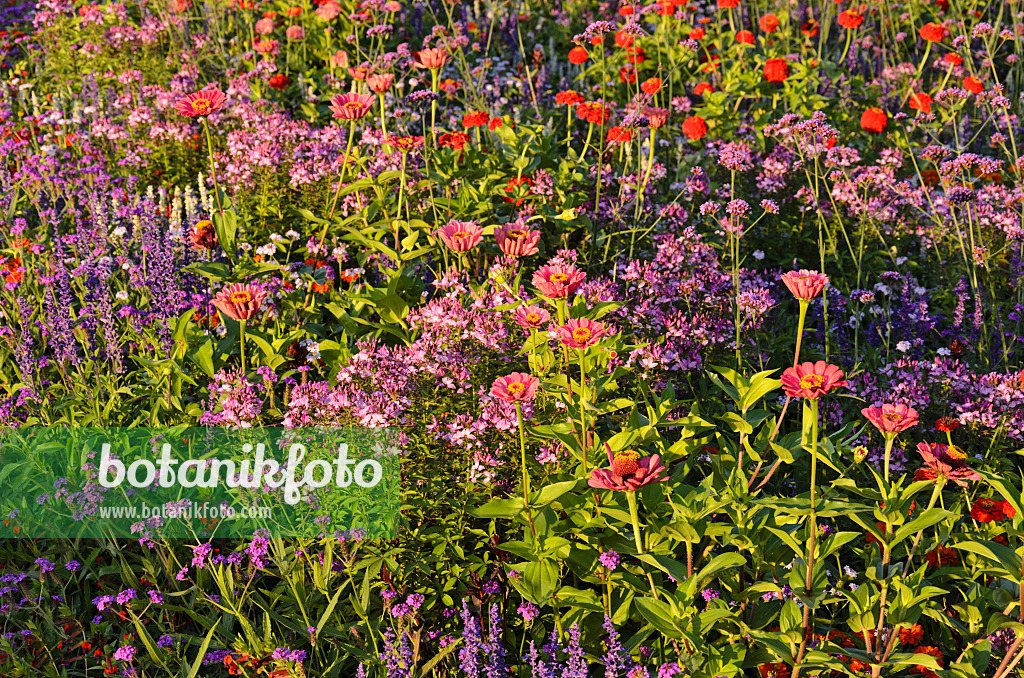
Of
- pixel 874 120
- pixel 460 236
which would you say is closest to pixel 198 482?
pixel 460 236

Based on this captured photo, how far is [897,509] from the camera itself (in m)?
2.14

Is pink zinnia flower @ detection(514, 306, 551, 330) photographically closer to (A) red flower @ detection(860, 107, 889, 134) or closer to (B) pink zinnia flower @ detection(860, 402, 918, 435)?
(B) pink zinnia flower @ detection(860, 402, 918, 435)

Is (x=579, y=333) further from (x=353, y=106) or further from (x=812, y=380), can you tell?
(x=353, y=106)

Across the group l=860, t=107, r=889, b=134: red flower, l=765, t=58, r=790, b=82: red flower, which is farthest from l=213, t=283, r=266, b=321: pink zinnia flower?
l=860, t=107, r=889, b=134: red flower

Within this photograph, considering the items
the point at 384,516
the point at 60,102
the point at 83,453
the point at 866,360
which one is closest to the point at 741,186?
the point at 866,360

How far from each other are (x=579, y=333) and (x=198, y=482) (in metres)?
A: 1.49

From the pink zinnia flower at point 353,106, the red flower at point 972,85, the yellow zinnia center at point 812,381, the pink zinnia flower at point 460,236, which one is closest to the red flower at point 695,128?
the red flower at point 972,85

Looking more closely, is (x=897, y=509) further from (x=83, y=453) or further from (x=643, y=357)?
(x=83, y=453)

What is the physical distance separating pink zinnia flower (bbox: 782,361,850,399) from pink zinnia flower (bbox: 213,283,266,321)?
5.54 feet

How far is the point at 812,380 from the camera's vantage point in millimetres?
1921

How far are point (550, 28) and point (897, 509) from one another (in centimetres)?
589

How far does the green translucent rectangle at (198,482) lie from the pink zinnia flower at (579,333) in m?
0.75

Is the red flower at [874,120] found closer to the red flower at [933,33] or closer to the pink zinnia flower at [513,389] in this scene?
the red flower at [933,33]

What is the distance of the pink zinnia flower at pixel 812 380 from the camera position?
1898 mm
